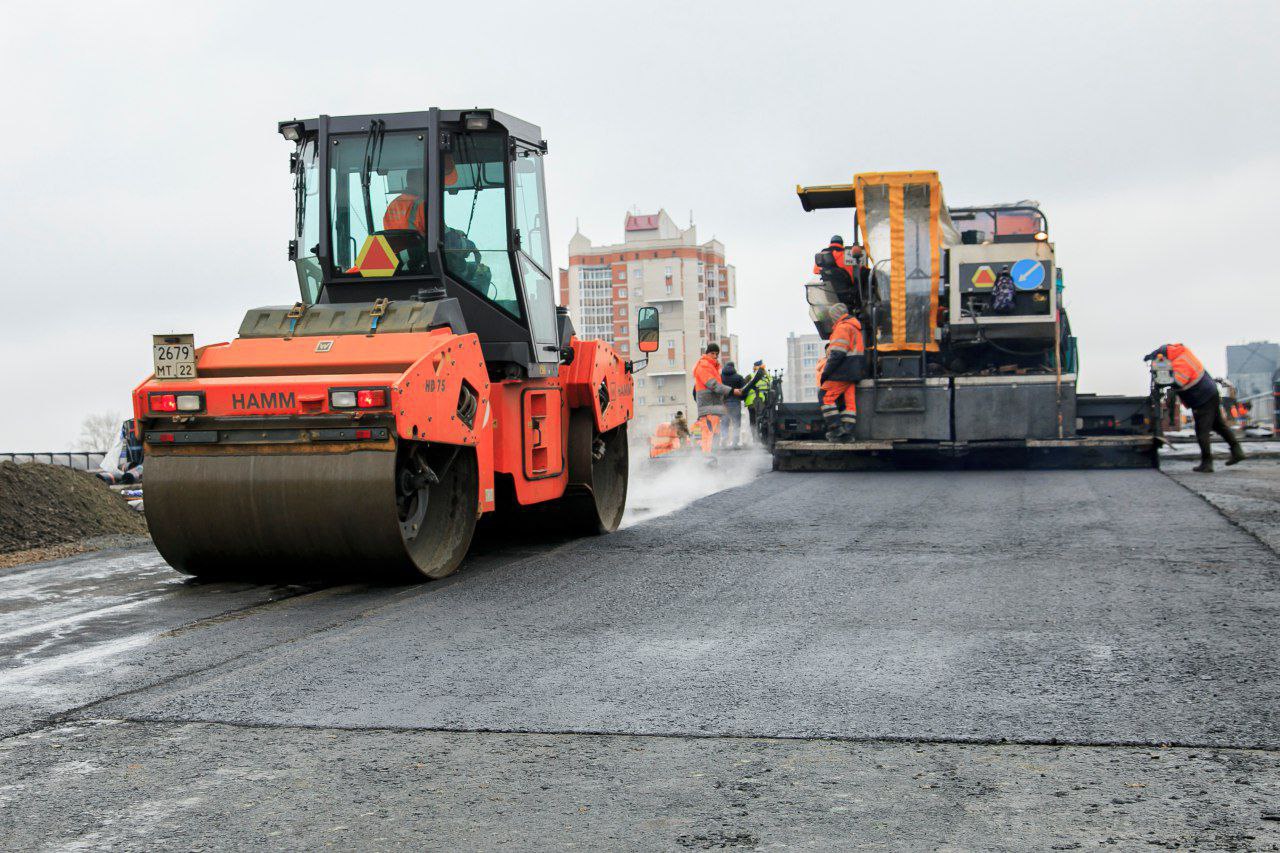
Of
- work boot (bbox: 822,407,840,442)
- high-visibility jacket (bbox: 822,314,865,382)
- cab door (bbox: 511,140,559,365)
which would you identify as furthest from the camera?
work boot (bbox: 822,407,840,442)

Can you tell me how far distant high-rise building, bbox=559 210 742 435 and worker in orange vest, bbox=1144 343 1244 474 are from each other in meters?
85.7

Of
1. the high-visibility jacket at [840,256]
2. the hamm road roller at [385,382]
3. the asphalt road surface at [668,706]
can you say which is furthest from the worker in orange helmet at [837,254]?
the asphalt road surface at [668,706]

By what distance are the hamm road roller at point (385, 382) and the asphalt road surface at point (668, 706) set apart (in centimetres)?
39

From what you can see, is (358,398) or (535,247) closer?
(358,398)

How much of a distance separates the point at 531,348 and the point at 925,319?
8438 mm

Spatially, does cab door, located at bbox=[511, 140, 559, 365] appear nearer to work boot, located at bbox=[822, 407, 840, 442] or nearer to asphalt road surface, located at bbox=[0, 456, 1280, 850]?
asphalt road surface, located at bbox=[0, 456, 1280, 850]

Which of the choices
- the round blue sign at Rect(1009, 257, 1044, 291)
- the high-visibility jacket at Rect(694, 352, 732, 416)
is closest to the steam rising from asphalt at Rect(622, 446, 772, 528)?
the high-visibility jacket at Rect(694, 352, 732, 416)

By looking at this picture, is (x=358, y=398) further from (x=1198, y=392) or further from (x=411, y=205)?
(x=1198, y=392)

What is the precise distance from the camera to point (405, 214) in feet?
25.8

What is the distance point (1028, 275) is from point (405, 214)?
30.8ft

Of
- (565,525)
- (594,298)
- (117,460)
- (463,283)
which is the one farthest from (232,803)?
(594,298)

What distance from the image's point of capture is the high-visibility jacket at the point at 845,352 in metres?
15.4

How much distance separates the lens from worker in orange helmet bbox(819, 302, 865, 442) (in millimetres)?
15438

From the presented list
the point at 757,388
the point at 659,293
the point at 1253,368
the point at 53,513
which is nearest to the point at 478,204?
the point at 53,513
